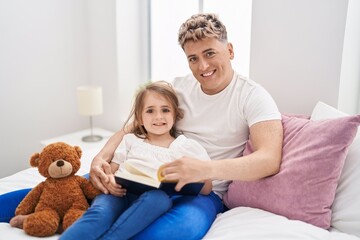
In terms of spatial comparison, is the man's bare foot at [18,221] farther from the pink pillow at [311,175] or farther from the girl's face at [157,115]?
the pink pillow at [311,175]

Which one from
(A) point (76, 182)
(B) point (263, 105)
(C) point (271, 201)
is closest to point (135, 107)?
(A) point (76, 182)

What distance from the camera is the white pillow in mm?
1189

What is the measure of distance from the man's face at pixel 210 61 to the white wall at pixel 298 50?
1.06 feet

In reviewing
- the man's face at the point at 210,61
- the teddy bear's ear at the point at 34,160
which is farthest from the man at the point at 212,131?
the teddy bear's ear at the point at 34,160

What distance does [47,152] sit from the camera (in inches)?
52.4

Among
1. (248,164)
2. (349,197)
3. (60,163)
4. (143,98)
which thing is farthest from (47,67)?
(349,197)

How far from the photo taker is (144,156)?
1.42 m

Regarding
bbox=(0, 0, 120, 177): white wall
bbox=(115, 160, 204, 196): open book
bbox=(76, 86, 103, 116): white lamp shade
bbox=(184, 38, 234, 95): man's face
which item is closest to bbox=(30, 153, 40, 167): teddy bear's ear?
bbox=(115, 160, 204, 196): open book

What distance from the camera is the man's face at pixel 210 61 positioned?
144 centimetres

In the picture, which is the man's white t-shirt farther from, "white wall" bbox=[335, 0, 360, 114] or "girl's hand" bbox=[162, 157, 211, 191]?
"white wall" bbox=[335, 0, 360, 114]

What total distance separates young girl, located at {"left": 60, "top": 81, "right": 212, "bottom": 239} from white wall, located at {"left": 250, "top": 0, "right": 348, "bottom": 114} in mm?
535

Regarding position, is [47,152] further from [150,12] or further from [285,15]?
[150,12]

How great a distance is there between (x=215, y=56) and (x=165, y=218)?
0.69 m

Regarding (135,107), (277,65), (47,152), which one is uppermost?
(277,65)
